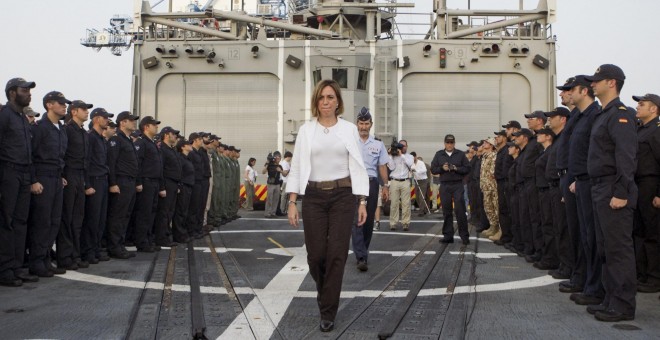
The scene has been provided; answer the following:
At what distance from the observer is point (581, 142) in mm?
6766

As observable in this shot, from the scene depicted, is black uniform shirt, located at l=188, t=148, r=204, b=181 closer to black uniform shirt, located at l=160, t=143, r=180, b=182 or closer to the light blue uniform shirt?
black uniform shirt, located at l=160, t=143, r=180, b=182

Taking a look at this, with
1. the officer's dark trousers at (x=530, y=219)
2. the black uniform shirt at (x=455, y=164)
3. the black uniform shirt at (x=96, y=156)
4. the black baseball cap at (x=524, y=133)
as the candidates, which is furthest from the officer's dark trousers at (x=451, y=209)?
the black uniform shirt at (x=96, y=156)

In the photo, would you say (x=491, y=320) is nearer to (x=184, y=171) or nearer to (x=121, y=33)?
(x=184, y=171)

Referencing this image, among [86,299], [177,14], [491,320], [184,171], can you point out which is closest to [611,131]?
[491,320]

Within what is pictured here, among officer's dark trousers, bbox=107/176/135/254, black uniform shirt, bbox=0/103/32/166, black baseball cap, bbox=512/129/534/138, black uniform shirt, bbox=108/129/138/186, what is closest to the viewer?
black uniform shirt, bbox=0/103/32/166

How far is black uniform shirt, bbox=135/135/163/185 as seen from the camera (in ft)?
36.5

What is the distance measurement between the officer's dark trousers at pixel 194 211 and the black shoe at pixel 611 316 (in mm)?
8880

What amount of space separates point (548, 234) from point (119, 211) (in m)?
5.79

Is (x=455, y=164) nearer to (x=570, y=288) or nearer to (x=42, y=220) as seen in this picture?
(x=570, y=288)

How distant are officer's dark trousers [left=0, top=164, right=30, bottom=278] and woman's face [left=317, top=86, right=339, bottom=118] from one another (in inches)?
144

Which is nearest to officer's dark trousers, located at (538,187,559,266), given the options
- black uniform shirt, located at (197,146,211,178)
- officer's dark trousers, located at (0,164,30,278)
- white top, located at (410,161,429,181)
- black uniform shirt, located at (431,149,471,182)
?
black uniform shirt, located at (431,149,471,182)

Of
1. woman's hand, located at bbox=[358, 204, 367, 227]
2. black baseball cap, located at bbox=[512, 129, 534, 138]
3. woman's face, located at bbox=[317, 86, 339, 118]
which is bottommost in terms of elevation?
woman's hand, located at bbox=[358, 204, 367, 227]

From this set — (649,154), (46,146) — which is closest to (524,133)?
(649,154)

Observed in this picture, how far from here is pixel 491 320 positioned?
19.2 ft
